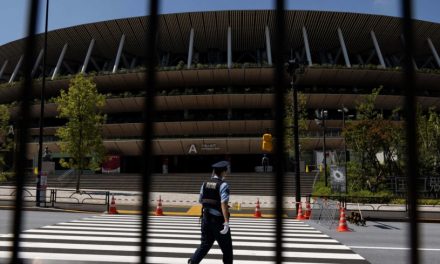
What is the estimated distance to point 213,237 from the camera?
6938 millimetres

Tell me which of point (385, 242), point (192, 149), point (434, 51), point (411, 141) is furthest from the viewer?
point (434, 51)

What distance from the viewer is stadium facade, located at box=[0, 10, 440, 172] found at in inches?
2009

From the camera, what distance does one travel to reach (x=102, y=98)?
35.3 meters

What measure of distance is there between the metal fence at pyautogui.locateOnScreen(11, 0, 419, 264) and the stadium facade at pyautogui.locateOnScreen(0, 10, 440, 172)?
4391 centimetres

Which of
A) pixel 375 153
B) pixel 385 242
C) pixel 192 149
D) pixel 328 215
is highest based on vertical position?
pixel 192 149

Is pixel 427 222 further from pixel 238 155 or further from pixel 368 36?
pixel 368 36

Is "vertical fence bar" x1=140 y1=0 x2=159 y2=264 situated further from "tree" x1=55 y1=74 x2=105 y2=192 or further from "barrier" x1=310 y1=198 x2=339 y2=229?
"tree" x1=55 y1=74 x2=105 y2=192

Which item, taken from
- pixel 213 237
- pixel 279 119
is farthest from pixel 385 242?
pixel 279 119

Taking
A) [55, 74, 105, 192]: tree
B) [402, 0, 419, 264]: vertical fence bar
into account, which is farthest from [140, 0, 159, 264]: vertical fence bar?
[55, 74, 105, 192]: tree

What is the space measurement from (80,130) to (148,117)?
107 feet

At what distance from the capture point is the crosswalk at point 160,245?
8.70 m

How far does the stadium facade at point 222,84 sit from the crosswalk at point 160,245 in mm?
32484

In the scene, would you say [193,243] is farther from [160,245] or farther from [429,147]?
[429,147]

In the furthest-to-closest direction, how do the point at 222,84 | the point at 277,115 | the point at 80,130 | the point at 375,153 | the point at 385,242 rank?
1. the point at 222,84
2. the point at 80,130
3. the point at 375,153
4. the point at 385,242
5. the point at 277,115
